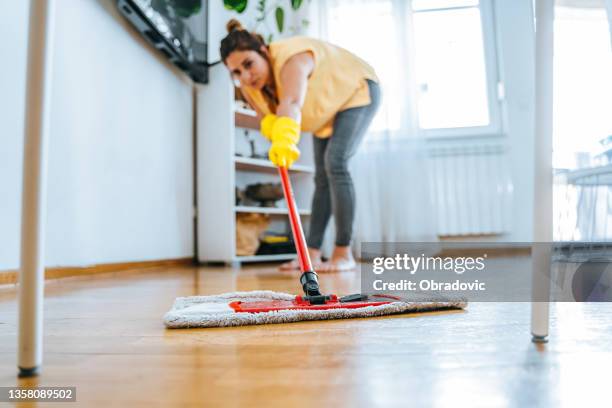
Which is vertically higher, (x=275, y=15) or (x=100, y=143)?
(x=275, y=15)

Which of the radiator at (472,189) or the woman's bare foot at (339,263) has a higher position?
the radiator at (472,189)

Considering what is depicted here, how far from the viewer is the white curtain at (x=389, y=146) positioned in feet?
8.46

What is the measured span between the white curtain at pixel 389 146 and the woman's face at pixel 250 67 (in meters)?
1.11

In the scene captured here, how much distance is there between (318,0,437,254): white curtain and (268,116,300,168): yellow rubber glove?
1417 millimetres

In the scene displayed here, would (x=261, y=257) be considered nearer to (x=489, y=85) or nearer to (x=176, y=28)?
(x=176, y=28)

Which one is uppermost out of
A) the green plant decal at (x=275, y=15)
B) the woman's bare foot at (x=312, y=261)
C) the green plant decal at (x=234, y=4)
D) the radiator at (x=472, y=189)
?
the green plant decal at (x=275, y=15)

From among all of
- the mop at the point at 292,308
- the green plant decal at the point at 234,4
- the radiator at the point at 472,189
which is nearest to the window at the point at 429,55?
the radiator at the point at 472,189

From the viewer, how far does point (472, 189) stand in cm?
269

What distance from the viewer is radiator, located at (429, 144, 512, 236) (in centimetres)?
267

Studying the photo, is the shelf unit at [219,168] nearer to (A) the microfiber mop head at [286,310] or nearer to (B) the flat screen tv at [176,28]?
(B) the flat screen tv at [176,28]

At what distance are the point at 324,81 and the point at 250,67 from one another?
26cm

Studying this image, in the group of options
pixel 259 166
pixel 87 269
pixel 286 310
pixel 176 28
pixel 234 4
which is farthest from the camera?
pixel 259 166

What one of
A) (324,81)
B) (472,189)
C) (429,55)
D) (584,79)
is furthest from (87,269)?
(429,55)

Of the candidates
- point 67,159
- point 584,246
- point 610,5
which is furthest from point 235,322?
point 67,159
